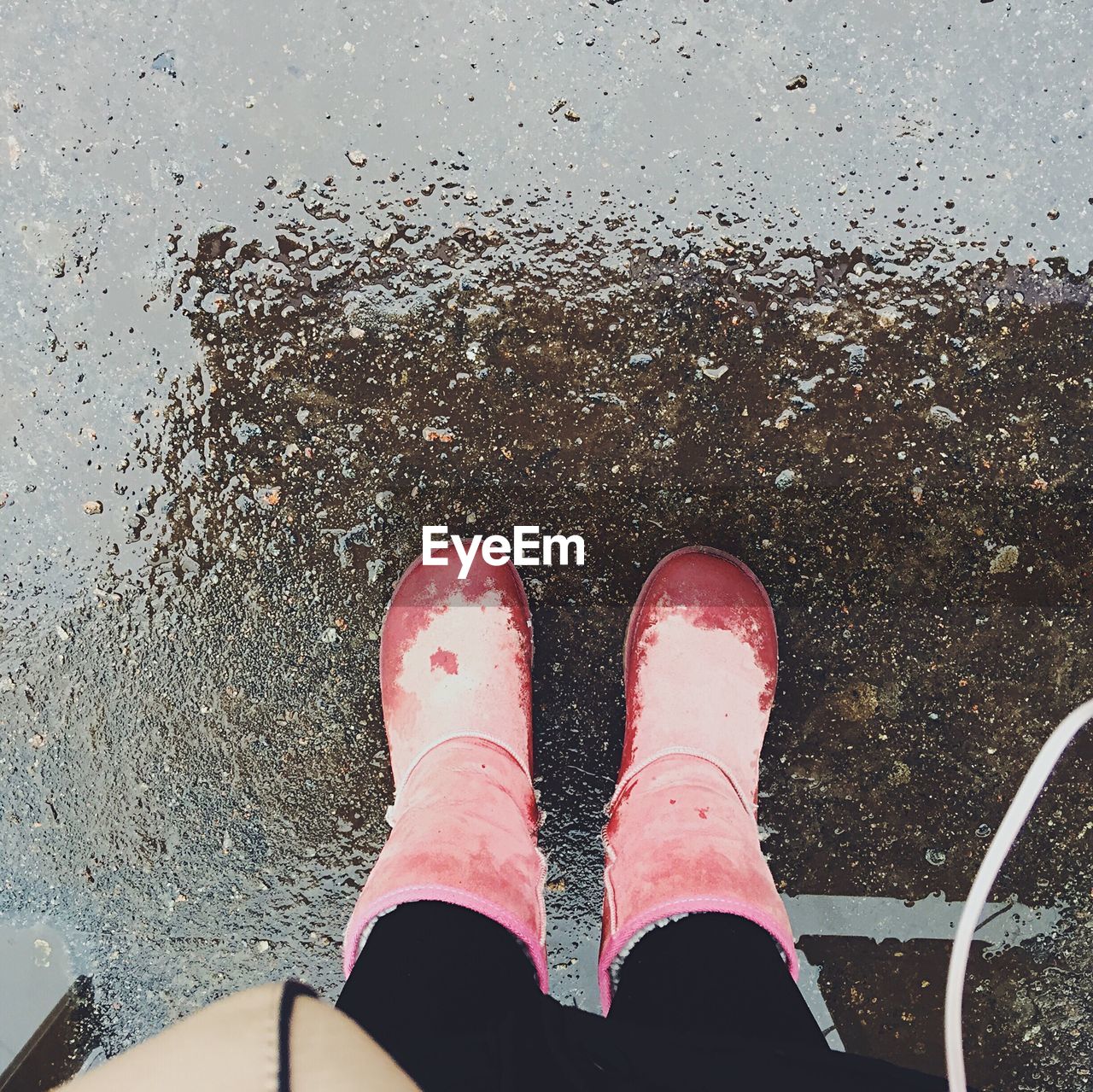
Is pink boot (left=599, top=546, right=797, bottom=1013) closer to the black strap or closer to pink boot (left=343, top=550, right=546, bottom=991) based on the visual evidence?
pink boot (left=343, top=550, right=546, bottom=991)

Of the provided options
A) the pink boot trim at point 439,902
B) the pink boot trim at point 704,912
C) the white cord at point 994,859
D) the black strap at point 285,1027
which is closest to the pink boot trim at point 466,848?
the pink boot trim at point 439,902

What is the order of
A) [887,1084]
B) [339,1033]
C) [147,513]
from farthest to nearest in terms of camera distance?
[147,513] → [887,1084] → [339,1033]

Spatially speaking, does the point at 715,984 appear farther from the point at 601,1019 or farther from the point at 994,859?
the point at 994,859

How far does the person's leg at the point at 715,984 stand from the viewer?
1164 mm

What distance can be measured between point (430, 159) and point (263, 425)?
633 mm

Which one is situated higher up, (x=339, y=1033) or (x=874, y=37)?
(x=874, y=37)

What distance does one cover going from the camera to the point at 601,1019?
1.09 metres

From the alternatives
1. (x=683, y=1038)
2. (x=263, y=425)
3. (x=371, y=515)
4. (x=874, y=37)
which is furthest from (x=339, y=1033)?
(x=874, y=37)

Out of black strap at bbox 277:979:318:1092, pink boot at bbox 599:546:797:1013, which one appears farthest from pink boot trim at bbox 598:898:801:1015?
black strap at bbox 277:979:318:1092

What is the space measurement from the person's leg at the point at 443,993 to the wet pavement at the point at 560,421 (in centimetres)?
41

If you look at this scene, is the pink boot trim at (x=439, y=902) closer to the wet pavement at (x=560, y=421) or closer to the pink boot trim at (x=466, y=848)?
the pink boot trim at (x=466, y=848)

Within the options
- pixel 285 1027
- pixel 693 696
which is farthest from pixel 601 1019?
pixel 693 696

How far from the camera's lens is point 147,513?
1.63 metres

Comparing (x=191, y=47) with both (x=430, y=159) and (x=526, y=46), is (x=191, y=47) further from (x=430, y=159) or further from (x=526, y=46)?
(x=526, y=46)
